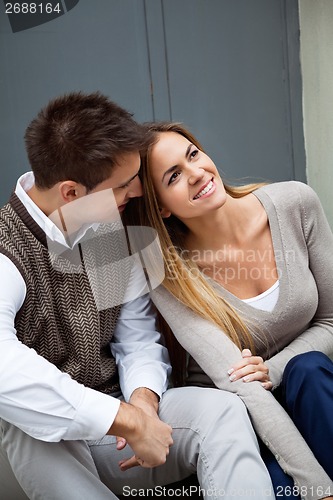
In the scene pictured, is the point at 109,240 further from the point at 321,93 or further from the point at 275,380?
the point at 321,93

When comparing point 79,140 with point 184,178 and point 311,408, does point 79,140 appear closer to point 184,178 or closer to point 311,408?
point 184,178

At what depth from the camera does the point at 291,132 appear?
2.64 m

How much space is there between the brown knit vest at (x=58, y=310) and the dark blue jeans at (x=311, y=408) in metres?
0.44

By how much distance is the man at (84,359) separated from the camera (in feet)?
4.56

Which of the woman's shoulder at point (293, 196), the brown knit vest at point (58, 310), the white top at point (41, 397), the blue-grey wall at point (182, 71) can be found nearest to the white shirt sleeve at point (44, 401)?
the white top at point (41, 397)

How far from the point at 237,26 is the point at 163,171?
101 cm

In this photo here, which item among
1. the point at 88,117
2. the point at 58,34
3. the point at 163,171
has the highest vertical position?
the point at 58,34

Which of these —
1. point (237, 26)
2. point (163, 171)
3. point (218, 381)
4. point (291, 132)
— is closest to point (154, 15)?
point (237, 26)

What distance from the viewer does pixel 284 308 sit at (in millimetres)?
1746

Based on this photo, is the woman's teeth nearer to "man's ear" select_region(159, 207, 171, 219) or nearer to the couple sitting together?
the couple sitting together

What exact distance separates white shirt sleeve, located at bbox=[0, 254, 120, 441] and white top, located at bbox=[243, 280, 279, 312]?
522mm

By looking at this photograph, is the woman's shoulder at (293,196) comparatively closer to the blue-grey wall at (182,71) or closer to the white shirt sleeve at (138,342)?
the white shirt sleeve at (138,342)

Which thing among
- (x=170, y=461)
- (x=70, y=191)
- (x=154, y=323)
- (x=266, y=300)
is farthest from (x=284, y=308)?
(x=70, y=191)

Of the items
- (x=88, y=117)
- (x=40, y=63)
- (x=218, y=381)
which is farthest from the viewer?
(x=40, y=63)
